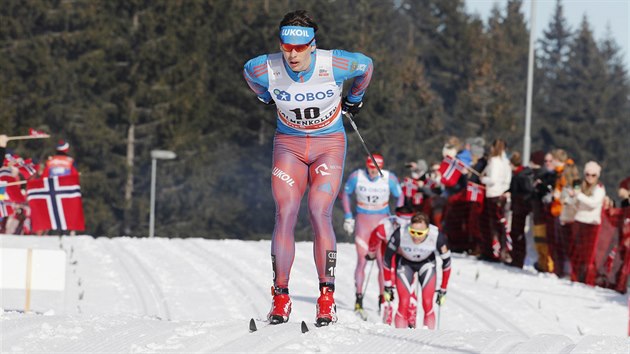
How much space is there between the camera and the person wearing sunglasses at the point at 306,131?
25.1ft

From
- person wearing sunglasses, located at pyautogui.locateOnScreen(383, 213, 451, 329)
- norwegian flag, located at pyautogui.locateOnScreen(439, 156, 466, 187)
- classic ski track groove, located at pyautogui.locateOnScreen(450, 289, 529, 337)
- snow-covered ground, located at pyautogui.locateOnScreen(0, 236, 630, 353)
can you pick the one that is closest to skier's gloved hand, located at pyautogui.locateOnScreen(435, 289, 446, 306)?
person wearing sunglasses, located at pyautogui.locateOnScreen(383, 213, 451, 329)

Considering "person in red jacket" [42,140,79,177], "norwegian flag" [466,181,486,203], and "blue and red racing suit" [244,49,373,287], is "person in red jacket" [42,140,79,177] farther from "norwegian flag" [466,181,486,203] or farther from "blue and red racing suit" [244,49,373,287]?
"blue and red racing suit" [244,49,373,287]

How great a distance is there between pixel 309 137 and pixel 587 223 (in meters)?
9.28

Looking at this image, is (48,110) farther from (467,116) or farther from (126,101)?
(467,116)

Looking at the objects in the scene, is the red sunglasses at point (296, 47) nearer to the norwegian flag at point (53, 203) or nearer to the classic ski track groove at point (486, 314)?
the classic ski track groove at point (486, 314)

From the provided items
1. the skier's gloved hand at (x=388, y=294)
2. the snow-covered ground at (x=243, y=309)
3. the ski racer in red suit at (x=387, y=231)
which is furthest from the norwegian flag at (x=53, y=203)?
the skier's gloved hand at (x=388, y=294)

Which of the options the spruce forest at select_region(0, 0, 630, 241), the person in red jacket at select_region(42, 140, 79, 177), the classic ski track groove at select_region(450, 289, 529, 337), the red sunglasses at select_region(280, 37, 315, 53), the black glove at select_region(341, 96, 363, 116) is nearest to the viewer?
the red sunglasses at select_region(280, 37, 315, 53)

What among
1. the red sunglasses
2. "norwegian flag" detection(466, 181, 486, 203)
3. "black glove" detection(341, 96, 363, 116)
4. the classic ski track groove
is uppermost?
the red sunglasses

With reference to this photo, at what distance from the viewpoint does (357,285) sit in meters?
14.4

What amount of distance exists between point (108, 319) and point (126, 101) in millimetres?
41084

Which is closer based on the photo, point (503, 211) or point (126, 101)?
point (503, 211)

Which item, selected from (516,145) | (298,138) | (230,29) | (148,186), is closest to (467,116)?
(516,145)

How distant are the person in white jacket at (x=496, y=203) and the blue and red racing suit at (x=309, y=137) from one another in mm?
10707

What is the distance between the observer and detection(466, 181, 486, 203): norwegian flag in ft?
63.7
